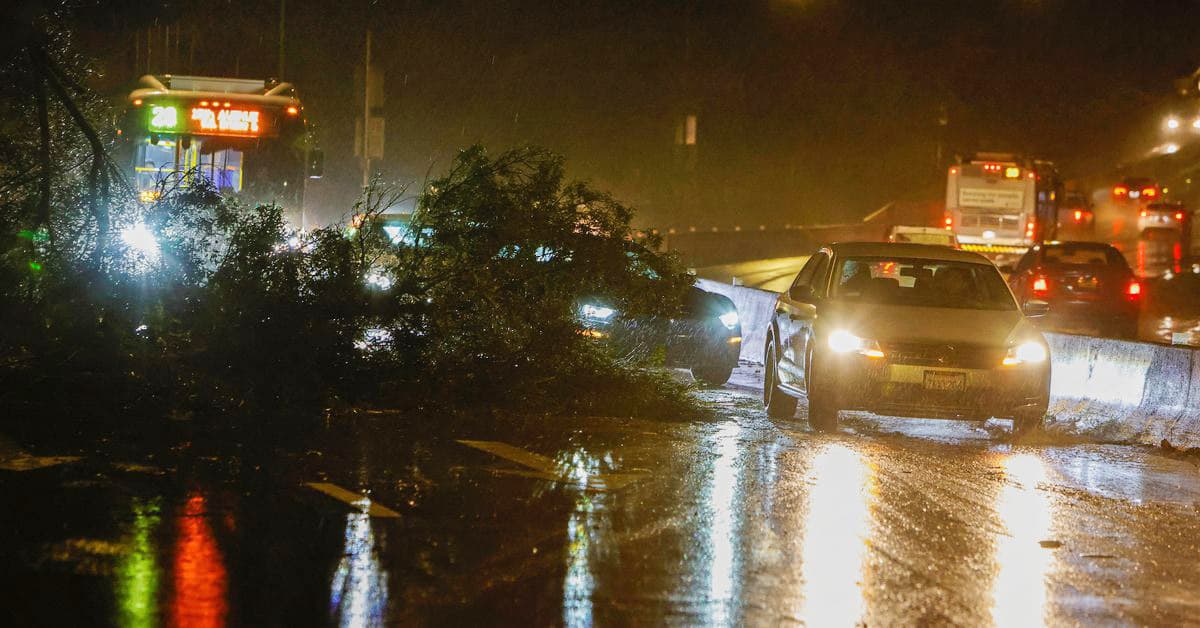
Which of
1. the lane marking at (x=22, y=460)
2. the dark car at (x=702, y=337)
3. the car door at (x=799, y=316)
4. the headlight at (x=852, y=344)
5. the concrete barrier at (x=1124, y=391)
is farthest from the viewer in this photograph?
the dark car at (x=702, y=337)

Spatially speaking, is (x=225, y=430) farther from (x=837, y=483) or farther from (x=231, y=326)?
(x=837, y=483)

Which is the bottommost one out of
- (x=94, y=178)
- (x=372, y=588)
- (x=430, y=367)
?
(x=372, y=588)

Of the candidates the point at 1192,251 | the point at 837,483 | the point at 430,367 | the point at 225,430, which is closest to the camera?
the point at 837,483

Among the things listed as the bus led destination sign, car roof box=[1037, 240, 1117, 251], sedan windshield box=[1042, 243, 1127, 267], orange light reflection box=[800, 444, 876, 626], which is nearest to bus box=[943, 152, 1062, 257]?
sedan windshield box=[1042, 243, 1127, 267]

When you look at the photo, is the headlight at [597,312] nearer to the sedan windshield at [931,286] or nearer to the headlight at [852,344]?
the sedan windshield at [931,286]

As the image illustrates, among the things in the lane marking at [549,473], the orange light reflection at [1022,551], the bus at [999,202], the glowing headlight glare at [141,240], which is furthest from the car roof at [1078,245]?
the glowing headlight glare at [141,240]

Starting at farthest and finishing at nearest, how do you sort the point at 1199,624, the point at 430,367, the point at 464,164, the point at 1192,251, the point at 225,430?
the point at 1192,251 → the point at 464,164 → the point at 430,367 → the point at 225,430 → the point at 1199,624

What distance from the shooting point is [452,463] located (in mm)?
8938

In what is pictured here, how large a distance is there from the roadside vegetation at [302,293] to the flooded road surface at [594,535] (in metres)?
0.97

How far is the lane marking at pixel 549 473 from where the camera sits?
27.3 feet

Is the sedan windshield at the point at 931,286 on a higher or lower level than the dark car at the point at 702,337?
higher

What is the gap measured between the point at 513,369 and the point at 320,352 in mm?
1823

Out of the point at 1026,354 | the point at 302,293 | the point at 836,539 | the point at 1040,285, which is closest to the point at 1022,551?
the point at 836,539

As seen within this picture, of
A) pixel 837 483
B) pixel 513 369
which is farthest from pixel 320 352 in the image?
pixel 837 483
